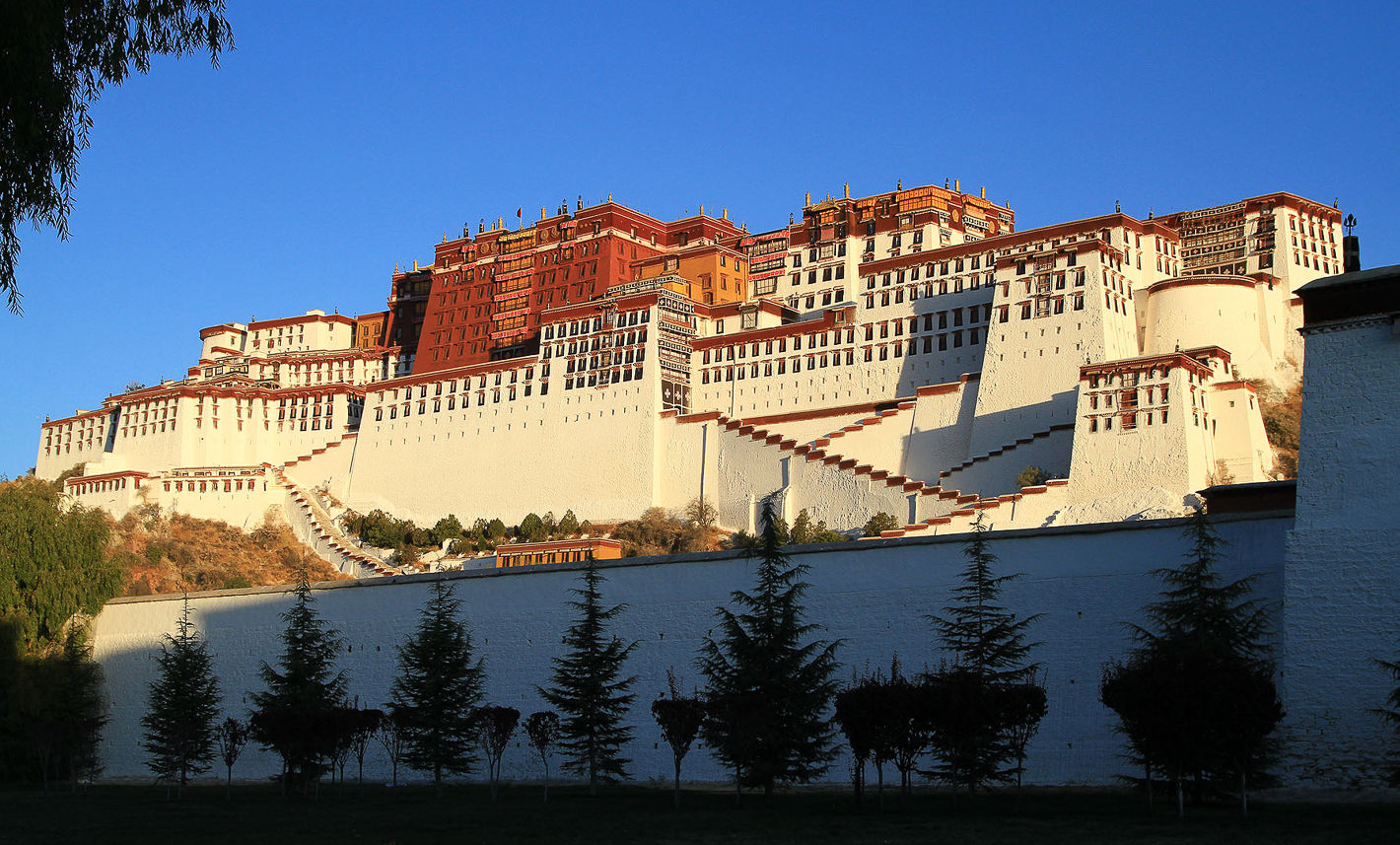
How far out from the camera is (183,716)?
40.5 metres

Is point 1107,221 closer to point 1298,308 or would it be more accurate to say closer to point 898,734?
point 1298,308

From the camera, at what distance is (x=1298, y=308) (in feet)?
235

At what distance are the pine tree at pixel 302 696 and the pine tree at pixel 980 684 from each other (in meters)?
13.6

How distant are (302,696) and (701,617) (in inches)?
395

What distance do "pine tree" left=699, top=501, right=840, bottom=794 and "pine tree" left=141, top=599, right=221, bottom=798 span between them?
→ 14676mm

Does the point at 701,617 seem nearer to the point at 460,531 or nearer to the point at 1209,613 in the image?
the point at 1209,613

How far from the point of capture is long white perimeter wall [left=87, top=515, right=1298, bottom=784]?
30.6 m

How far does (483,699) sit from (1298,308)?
4786 centimetres

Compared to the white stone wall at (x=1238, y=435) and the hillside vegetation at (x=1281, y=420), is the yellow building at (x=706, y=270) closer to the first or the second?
the hillside vegetation at (x=1281, y=420)

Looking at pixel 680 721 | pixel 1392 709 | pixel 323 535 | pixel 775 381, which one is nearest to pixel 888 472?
pixel 775 381

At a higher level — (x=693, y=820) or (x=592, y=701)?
(x=592, y=701)

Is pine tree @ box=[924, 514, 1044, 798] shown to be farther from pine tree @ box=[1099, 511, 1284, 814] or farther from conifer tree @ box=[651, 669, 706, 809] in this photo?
conifer tree @ box=[651, 669, 706, 809]

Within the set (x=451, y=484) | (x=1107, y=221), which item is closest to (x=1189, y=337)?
(x=1107, y=221)

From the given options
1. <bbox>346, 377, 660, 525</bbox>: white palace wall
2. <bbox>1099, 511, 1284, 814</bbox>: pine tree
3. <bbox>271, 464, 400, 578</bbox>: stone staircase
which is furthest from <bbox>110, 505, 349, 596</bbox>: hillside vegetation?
<bbox>1099, 511, 1284, 814</bbox>: pine tree
